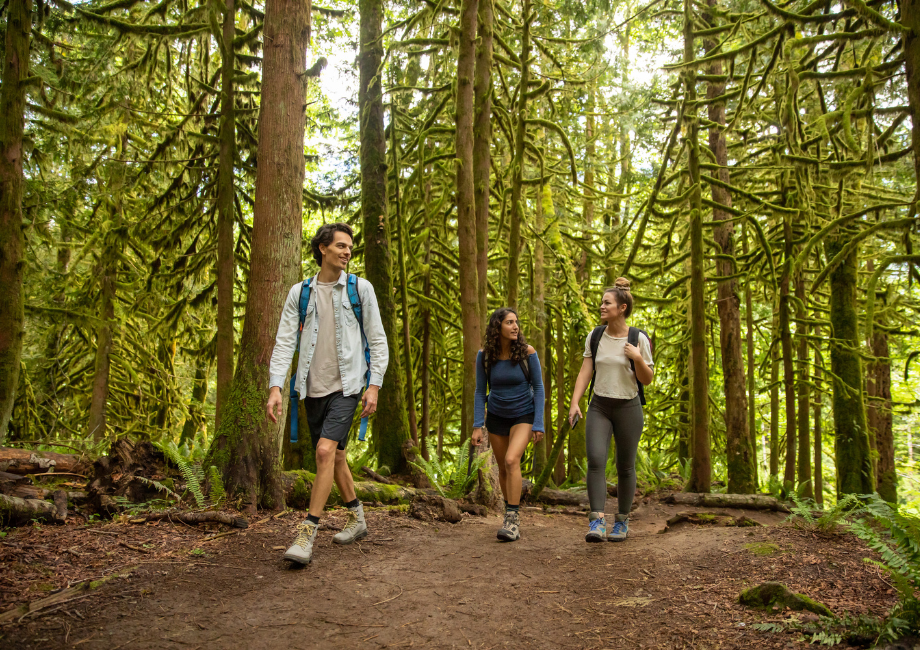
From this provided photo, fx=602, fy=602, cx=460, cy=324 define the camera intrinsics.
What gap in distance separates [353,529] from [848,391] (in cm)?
707

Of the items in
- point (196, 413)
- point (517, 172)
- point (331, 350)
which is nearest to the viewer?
point (331, 350)

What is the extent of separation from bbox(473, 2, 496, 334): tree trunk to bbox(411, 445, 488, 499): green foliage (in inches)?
76.1

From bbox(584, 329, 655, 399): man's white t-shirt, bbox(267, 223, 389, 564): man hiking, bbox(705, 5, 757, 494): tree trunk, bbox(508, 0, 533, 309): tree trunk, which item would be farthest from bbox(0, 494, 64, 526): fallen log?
bbox(705, 5, 757, 494): tree trunk

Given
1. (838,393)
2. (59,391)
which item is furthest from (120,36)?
(838,393)

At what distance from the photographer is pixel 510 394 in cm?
604

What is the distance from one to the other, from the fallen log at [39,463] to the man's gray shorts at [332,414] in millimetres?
3235

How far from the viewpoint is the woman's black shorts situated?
19.7ft

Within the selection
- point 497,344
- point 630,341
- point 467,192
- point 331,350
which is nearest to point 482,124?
point 467,192

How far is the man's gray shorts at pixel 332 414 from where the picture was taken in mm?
4566

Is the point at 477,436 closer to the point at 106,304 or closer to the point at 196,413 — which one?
the point at 106,304

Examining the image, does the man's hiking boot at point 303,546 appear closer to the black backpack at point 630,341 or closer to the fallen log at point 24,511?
the fallen log at point 24,511

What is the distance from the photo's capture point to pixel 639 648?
310 cm

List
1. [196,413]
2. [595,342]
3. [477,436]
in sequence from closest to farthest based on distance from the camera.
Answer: [595,342] < [477,436] < [196,413]

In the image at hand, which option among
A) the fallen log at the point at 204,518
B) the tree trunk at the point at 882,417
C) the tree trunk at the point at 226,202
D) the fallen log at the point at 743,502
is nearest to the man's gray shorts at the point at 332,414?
the fallen log at the point at 204,518
